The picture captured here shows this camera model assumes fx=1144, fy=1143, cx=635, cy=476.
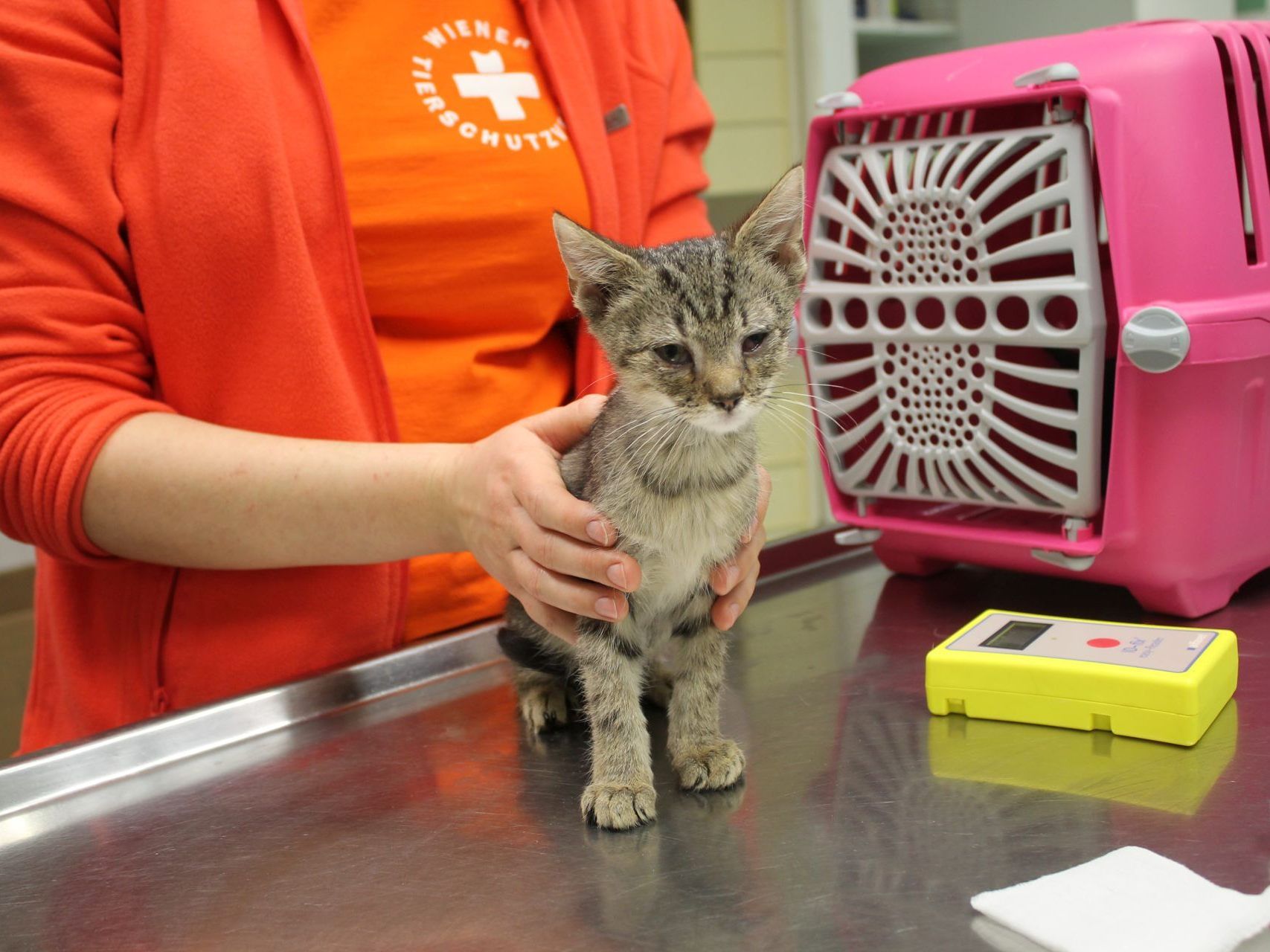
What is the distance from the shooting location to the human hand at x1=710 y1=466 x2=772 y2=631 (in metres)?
1.09

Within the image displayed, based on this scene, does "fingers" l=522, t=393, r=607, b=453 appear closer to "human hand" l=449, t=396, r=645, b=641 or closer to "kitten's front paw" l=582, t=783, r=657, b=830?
"human hand" l=449, t=396, r=645, b=641

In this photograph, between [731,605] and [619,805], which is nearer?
[619,805]

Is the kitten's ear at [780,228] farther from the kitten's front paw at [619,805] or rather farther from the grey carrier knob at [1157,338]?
the kitten's front paw at [619,805]

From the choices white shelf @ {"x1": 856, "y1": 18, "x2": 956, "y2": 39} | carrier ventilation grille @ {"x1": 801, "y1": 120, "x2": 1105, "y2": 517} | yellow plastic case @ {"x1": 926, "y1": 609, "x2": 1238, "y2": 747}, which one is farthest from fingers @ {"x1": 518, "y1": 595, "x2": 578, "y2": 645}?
white shelf @ {"x1": 856, "y1": 18, "x2": 956, "y2": 39}

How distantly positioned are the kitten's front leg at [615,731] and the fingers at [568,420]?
Result: 0.24 m

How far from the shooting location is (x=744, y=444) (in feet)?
3.70

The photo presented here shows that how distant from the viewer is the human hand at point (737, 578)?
1086 millimetres

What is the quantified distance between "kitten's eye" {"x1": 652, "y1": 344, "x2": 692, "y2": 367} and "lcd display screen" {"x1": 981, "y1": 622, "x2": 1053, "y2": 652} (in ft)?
1.35

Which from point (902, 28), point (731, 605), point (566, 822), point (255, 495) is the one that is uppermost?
point (902, 28)

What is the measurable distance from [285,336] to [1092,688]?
0.91 metres

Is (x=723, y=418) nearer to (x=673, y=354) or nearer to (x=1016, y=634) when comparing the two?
(x=673, y=354)

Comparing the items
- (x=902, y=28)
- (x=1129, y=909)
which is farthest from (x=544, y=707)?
(x=902, y=28)

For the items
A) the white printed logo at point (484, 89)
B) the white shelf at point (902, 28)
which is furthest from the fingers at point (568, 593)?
the white shelf at point (902, 28)

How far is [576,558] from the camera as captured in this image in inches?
40.1
